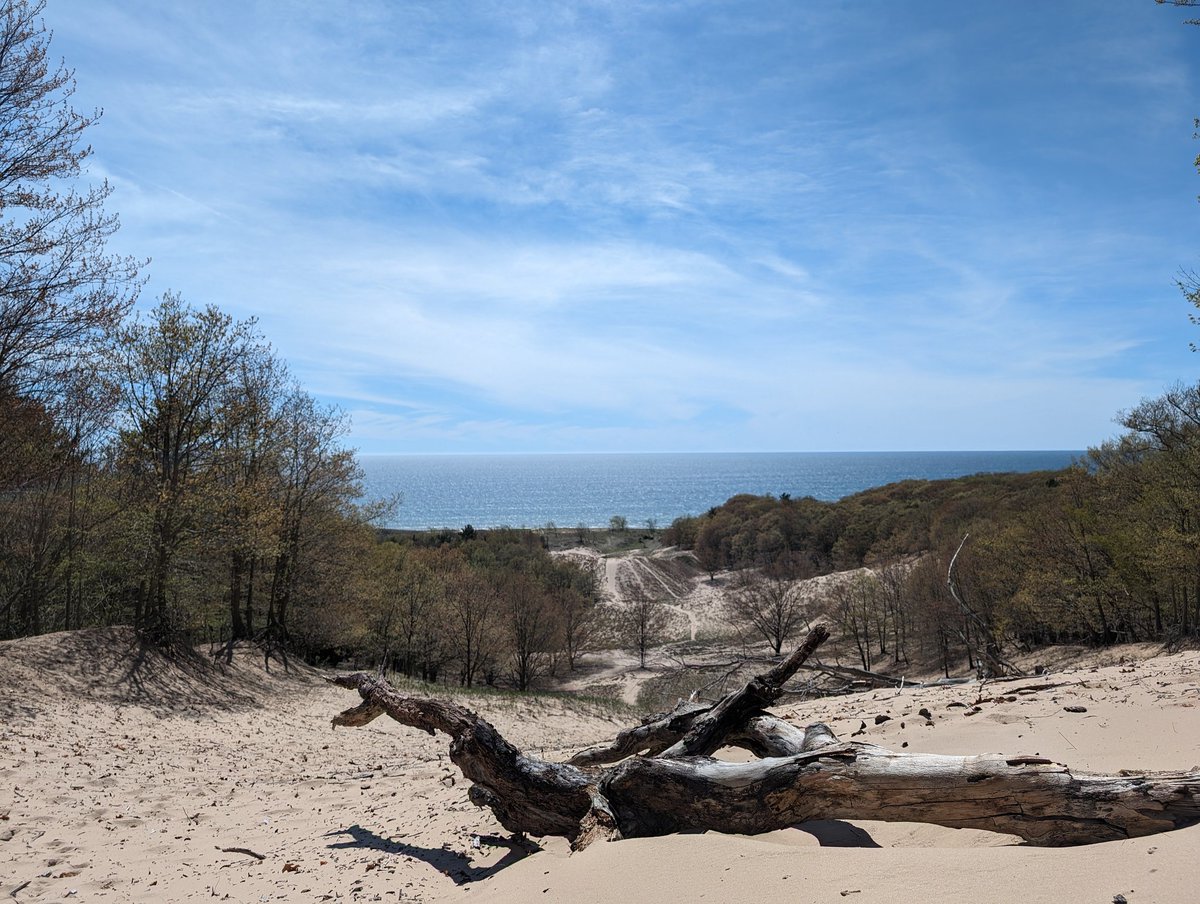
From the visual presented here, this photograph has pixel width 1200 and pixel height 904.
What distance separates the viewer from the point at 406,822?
675 cm

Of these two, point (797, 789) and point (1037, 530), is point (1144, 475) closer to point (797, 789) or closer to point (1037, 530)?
point (1037, 530)

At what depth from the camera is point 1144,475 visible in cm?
2214

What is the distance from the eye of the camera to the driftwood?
368 cm

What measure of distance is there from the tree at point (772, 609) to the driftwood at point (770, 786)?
2751cm

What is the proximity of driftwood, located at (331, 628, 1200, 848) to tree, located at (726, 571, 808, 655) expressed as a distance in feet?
90.3

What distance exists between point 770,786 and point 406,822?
156 inches

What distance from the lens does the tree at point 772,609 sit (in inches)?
1297

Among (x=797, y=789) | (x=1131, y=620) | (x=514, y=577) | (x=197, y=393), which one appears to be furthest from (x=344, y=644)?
(x=1131, y=620)

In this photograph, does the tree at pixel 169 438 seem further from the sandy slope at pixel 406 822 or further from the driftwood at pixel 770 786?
the driftwood at pixel 770 786

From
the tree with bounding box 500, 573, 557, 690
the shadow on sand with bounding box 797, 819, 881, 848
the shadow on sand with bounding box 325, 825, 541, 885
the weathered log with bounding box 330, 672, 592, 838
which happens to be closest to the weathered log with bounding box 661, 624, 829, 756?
the weathered log with bounding box 330, 672, 592, 838

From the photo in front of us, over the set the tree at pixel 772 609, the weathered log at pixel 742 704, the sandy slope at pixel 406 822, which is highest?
the weathered log at pixel 742 704

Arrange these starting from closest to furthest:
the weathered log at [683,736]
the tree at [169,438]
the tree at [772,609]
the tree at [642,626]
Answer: the weathered log at [683,736] → the tree at [169,438] → the tree at [772,609] → the tree at [642,626]

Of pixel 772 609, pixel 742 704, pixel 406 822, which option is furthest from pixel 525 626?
pixel 742 704

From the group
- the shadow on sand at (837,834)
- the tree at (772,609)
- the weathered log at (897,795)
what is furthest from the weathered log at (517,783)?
the tree at (772,609)
